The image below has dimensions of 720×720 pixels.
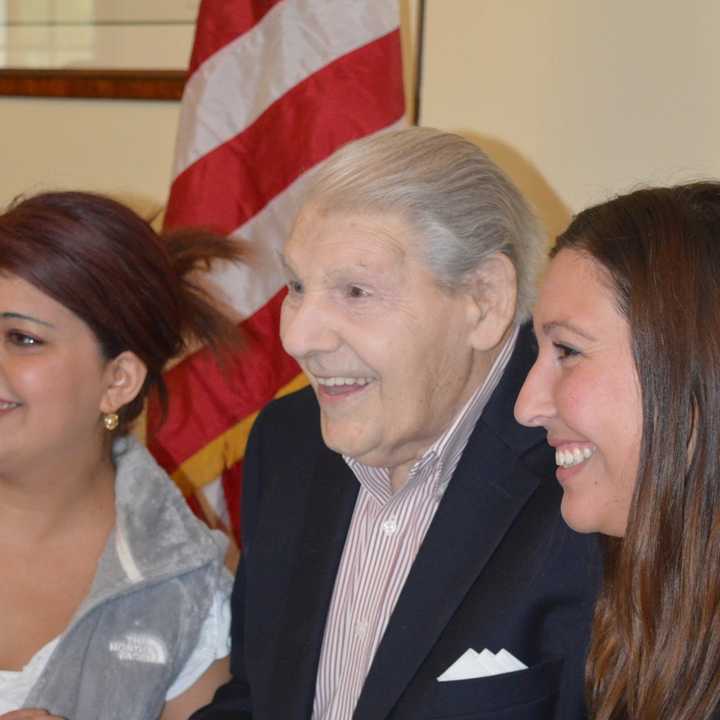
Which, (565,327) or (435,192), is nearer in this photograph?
(565,327)

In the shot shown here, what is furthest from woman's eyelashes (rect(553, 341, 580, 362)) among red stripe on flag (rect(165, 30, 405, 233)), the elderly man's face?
red stripe on flag (rect(165, 30, 405, 233))

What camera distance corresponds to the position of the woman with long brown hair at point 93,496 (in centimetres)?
188

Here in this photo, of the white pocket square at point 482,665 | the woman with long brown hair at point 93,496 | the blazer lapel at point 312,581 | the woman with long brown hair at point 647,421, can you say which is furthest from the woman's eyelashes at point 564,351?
the woman with long brown hair at point 93,496

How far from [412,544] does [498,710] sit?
0.85 feet

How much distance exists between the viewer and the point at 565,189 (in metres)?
2.43

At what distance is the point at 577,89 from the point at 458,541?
1.09 meters

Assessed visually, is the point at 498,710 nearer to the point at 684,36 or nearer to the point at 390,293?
the point at 390,293

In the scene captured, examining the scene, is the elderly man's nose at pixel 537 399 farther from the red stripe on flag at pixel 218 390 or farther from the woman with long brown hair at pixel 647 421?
the red stripe on flag at pixel 218 390

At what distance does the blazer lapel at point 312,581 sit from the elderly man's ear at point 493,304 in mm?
318

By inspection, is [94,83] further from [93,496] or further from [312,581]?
[312,581]

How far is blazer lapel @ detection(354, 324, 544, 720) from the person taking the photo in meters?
1.59

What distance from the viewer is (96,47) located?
2859mm

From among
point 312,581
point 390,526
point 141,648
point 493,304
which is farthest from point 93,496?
point 493,304

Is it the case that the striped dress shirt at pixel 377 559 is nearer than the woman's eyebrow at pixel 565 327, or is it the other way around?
the woman's eyebrow at pixel 565 327
